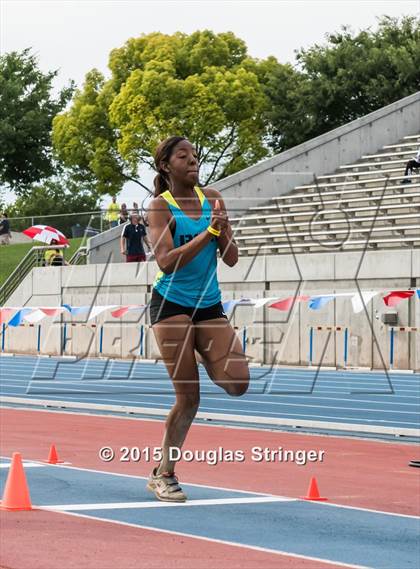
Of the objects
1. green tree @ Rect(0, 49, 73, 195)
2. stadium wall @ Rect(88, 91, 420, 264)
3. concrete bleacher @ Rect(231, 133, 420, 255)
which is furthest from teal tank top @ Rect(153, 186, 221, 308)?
green tree @ Rect(0, 49, 73, 195)

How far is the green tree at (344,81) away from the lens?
2349 inches

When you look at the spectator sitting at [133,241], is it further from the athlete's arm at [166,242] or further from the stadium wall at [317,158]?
the athlete's arm at [166,242]

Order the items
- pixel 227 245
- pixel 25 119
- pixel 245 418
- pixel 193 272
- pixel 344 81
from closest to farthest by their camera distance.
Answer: pixel 227 245
pixel 193 272
pixel 245 418
pixel 344 81
pixel 25 119

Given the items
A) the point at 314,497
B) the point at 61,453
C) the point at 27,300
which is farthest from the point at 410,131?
the point at 314,497

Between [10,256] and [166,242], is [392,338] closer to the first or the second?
[10,256]

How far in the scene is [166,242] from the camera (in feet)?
23.8

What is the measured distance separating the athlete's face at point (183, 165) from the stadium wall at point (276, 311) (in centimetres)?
2022

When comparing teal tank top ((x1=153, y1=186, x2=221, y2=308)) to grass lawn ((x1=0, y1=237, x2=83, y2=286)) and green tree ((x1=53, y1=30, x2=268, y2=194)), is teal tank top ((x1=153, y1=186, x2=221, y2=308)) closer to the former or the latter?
grass lawn ((x1=0, y1=237, x2=83, y2=286))

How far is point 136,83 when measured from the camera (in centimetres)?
6550

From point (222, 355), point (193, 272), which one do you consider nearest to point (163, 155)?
point (193, 272)

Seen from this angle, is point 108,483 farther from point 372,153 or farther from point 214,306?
point 372,153

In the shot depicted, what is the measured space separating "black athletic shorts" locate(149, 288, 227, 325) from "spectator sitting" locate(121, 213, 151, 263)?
23752 millimetres

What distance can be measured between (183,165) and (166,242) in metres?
0.51

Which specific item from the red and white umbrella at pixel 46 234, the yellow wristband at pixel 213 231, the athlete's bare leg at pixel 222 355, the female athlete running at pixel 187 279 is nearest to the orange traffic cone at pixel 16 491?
the female athlete running at pixel 187 279
